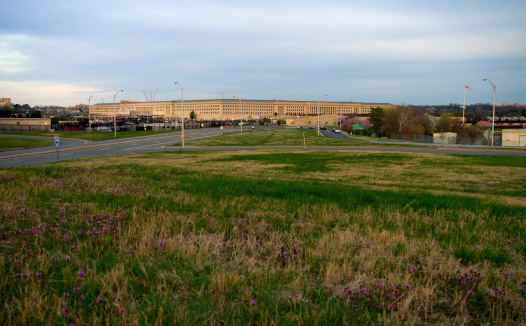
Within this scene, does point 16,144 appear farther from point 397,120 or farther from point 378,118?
point 378,118

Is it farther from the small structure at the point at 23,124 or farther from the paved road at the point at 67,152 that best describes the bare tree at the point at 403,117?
the small structure at the point at 23,124

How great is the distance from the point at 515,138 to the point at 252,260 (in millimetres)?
68061

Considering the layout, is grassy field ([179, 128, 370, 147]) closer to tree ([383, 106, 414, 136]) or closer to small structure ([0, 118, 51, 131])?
tree ([383, 106, 414, 136])

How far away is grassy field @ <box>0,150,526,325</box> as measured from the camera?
13.2ft

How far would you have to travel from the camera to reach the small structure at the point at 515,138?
56991mm

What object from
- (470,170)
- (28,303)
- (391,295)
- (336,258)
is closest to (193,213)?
(336,258)

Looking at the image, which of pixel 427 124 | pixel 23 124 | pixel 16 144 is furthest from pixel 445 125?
pixel 23 124

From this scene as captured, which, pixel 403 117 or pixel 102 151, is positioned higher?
pixel 403 117

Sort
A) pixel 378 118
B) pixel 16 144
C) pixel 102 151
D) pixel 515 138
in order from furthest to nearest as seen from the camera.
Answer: pixel 378 118
pixel 515 138
pixel 16 144
pixel 102 151

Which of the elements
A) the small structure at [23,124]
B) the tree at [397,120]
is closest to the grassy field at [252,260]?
the tree at [397,120]

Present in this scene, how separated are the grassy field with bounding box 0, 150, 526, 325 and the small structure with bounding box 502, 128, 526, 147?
5843 cm

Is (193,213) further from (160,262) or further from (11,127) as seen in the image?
(11,127)

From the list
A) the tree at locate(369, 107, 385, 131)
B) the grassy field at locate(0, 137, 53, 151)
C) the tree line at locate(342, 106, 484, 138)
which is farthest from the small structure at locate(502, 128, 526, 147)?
the grassy field at locate(0, 137, 53, 151)

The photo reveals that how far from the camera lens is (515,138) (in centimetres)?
5841
